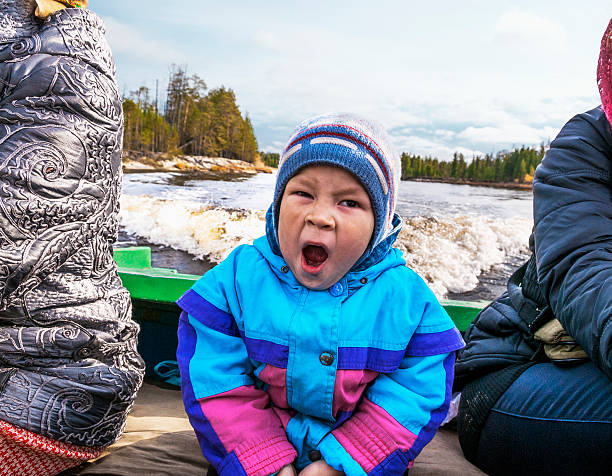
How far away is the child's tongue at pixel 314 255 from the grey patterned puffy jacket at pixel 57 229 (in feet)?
1.87

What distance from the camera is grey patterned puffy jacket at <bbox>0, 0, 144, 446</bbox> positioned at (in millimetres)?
1173

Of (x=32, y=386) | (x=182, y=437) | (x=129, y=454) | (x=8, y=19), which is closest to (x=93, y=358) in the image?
(x=32, y=386)

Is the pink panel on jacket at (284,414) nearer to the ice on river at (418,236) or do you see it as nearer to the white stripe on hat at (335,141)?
the white stripe on hat at (335,141)

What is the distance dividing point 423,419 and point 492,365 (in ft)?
1.31

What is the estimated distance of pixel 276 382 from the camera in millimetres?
1161

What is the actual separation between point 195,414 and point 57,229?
0.55 meters

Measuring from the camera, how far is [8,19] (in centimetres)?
128

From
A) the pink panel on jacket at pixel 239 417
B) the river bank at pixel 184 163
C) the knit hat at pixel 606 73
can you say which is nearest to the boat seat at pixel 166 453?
the pink panel on jacket at pixel 239 417

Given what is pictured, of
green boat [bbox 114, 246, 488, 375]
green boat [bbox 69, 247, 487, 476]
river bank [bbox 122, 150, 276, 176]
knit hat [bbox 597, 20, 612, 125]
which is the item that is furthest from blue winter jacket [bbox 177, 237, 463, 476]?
river bank [bbox 122, 150, 276, 176]

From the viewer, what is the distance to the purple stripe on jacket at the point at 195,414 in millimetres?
1122

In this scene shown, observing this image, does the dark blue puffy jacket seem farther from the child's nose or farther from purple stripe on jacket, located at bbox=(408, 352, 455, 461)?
the child's nose

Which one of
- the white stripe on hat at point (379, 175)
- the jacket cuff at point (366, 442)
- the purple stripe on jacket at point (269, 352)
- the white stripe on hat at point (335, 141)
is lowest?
the jacket cuff at point (366, 442)

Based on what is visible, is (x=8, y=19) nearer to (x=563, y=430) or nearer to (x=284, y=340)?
(x=284, y=340)

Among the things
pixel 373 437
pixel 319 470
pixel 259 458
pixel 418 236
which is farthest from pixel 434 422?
pixel 418 236
